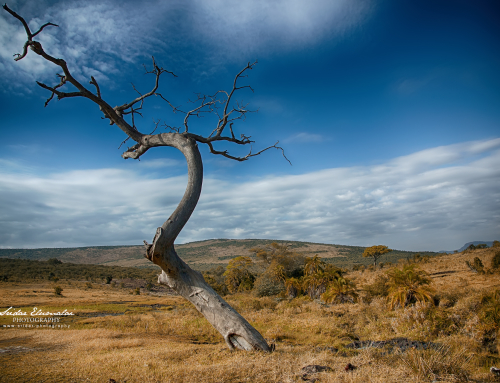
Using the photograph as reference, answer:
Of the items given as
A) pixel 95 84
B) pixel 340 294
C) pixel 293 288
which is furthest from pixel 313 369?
pixel 293 288

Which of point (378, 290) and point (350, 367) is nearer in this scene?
point (350, 367)

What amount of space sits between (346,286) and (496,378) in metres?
16.1

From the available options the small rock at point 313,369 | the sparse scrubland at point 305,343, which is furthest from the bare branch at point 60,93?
the small rock at point 313,369

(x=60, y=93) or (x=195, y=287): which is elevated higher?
(x=60, y=93)

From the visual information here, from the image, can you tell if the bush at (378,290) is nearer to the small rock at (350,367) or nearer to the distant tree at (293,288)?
the distant tree at (293,288)

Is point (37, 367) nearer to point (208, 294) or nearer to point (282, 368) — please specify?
point (208, 294)

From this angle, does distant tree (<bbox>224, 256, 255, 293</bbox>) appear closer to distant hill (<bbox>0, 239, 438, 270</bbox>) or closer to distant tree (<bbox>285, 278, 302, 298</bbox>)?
distant tree (<bbox>285, 278, 302, 298</bbox>)

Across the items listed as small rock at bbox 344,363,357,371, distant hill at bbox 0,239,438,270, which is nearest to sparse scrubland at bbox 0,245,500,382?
small rock at bbox 344,363,357,371

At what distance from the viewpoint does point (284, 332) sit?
11.9m

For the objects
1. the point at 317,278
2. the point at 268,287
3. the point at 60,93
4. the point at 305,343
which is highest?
the point at 60,93

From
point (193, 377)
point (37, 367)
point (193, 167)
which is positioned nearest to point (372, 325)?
point (193, 377)

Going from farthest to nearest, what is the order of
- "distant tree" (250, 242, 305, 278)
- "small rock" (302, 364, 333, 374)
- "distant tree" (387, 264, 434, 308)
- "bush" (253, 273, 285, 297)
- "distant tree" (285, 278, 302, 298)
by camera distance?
"distant tree" (250, 242, 305, 278) → "bush" (253, 273, 285, 297) → "distant tree" (285, 278, 302, 298) → "distant tree" (387, 264, 434, 308) → "small rock" (302, 364, 333, 374)

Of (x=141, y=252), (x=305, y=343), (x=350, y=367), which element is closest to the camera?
(x=350, y=367)

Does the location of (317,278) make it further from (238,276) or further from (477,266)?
(477,266)
